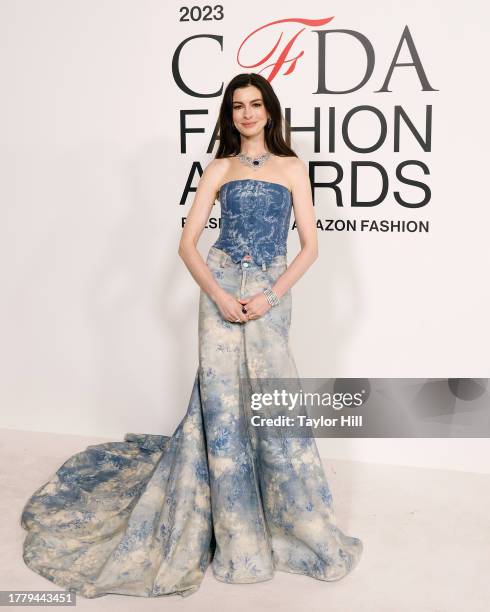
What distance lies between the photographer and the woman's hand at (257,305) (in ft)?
9.84

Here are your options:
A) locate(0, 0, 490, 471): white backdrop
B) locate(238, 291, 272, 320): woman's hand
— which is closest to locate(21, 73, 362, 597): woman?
locate(238, 291, 272, 320): woman's hand

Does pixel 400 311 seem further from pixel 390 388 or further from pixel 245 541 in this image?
pixel 245 541

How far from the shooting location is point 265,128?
3.14 m

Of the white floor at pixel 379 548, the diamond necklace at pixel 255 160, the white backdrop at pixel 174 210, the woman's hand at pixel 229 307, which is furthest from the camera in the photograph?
the white backdrop at pixel 174 210

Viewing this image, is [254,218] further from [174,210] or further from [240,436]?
[174,210]

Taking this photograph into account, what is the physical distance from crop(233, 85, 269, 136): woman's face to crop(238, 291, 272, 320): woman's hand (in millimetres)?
644

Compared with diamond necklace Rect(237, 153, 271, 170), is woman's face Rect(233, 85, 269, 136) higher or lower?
higher

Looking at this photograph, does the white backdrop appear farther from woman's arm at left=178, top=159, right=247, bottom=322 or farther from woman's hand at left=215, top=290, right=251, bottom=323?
woman's hand at left=215, top=290, right=251, bottom=323

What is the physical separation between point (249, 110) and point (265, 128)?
0.13m

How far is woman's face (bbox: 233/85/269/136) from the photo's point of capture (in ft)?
9.97

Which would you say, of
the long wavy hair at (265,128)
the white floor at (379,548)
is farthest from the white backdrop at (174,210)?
the long wavy hair at (265,128)

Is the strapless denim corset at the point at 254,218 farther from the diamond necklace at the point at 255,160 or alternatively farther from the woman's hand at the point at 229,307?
the woman's hand at the point at 229,307

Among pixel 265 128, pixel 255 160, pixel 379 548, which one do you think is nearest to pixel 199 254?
pixel 255 160

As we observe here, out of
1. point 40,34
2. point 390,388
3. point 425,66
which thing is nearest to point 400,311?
point 390,388
